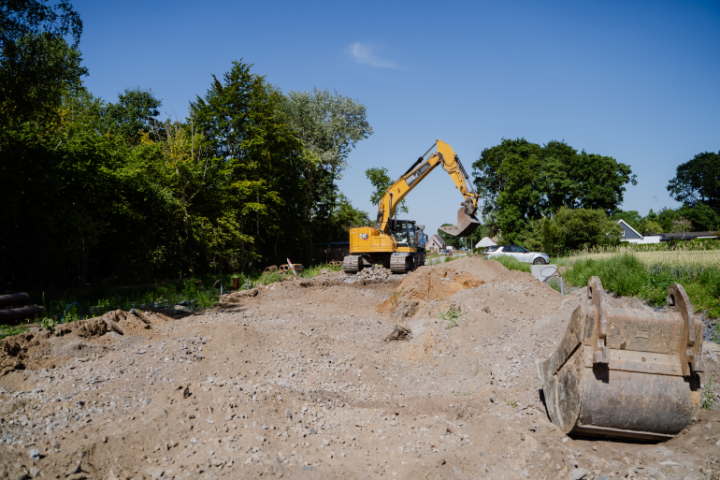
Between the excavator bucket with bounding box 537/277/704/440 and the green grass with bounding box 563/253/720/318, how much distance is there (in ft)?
19.1

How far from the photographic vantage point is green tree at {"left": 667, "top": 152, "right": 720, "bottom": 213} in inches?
2712

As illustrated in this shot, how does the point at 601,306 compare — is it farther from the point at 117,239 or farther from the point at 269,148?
the point at 269,148

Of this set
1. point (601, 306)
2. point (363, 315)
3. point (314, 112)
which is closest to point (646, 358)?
point (601, 306)

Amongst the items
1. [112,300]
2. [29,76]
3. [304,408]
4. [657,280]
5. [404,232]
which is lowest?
[304,408]

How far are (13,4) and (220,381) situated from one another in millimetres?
11866

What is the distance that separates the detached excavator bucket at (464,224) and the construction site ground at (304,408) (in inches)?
266

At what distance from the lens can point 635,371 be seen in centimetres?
369

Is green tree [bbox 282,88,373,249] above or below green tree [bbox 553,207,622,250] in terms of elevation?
above

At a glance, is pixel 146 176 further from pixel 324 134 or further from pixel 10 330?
pixel 324 134

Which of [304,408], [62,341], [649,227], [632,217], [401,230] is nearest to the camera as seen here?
[304,408]

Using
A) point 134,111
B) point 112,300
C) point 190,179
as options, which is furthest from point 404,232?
point 134,111

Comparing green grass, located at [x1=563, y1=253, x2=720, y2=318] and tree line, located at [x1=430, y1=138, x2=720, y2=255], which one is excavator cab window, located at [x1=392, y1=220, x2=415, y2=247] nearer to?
green grass, located at [x1=563, y1=253, x2=720, y2=318]

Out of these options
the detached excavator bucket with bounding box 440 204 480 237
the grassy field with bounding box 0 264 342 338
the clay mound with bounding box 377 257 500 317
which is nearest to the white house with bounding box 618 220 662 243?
the detached excavator bucket with bounding box 440 204 480 237

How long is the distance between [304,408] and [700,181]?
87302mm
